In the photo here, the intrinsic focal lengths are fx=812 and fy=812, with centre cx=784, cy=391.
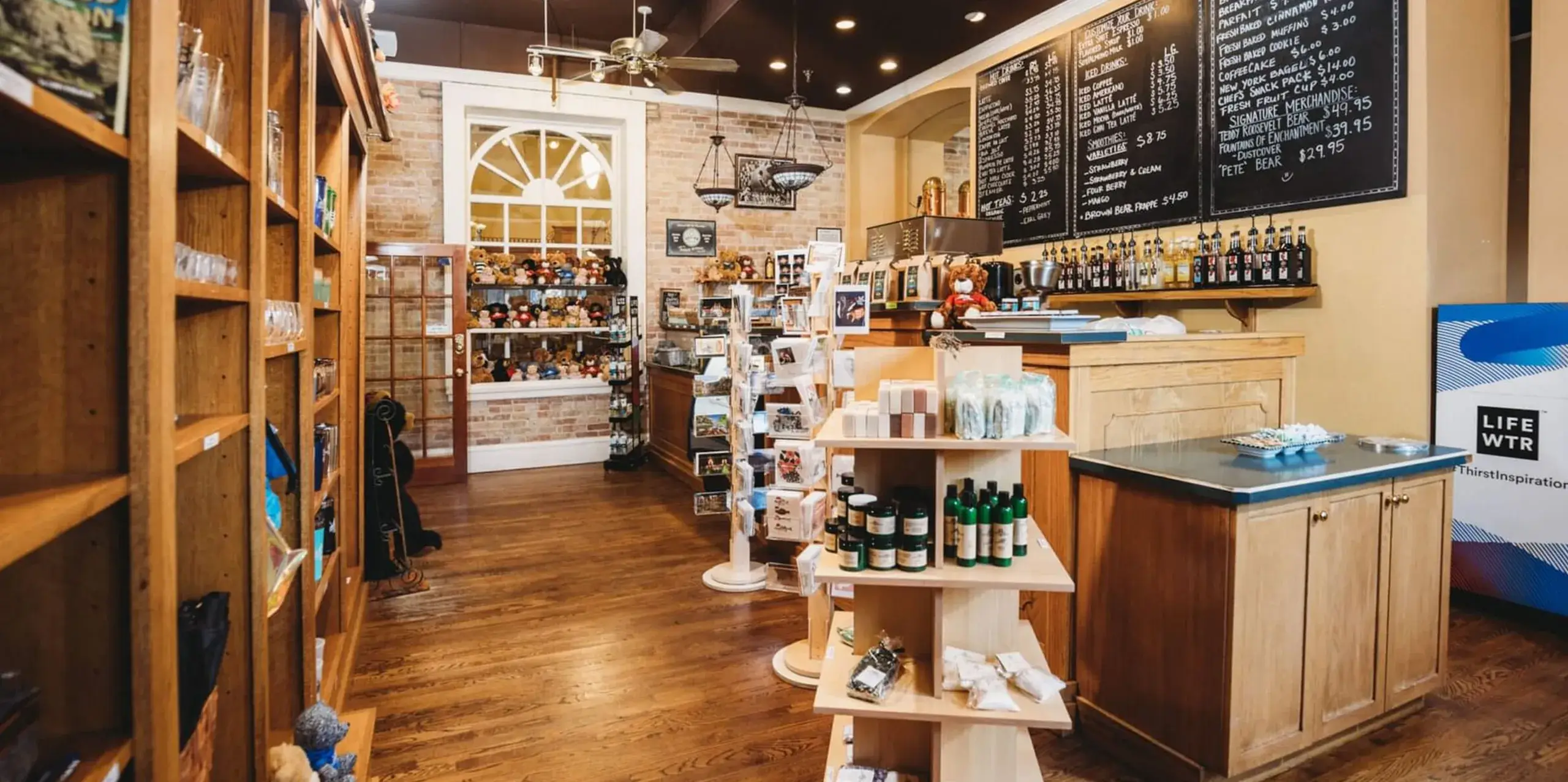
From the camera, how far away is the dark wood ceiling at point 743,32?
18.3 feet

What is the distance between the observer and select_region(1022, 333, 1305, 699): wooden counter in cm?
258

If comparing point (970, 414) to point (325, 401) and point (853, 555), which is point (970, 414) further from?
point (325, 401)

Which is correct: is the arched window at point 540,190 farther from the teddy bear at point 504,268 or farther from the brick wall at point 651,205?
the brick wall at point 651,205

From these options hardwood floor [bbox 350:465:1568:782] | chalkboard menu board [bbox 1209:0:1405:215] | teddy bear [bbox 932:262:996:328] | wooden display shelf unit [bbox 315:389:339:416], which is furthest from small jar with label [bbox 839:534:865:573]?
chalkboard menu board [bbox 1209:0:1405:215]

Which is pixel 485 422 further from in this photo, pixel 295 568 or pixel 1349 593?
pixel 1349 593

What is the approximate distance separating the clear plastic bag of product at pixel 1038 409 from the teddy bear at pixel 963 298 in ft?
4.32

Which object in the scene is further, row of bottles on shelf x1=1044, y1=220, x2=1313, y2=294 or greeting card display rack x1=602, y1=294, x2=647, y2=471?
greeting card display rack x1=602, y1=294, x2=647, y2=471

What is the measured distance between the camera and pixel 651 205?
298 inches

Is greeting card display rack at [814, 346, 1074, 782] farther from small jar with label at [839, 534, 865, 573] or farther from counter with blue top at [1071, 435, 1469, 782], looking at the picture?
counter with blue top at [1071, 435, 1469, 782]

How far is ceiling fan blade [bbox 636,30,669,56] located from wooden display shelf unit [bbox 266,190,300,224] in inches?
113

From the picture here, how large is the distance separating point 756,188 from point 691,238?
2.82ft

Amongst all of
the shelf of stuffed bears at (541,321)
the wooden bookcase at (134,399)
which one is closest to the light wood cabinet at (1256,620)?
the wooden bookcase at (134,399)

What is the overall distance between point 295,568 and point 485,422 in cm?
511

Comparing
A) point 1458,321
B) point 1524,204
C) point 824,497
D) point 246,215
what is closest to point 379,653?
→ point 824,497
